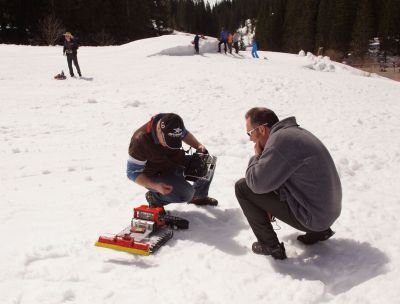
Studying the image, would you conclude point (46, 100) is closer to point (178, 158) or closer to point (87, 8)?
point (178, 158)

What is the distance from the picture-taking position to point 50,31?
34.0 metres

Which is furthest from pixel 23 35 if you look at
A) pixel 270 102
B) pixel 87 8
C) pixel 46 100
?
pixel 270 102

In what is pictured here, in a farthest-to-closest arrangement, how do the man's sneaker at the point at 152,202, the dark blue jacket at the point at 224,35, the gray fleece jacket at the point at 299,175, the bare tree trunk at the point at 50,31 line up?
the bare tree trunk at the point at 50,31, the dark blue jacket at the point at 224,35, the man's sneaker at the point at 152,202, the gray fleece jacket at the point at 299,175

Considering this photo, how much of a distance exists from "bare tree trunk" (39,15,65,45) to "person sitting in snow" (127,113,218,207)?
3327 centimetres

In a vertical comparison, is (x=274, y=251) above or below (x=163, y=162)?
below

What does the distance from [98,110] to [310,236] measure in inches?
345

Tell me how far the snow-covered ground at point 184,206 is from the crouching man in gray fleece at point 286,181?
19.7 inches

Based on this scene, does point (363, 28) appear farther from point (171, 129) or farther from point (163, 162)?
point (171, 129)

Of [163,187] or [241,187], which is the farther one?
[163,187]

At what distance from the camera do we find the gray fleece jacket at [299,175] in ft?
10.8

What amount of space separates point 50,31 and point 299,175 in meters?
35.3

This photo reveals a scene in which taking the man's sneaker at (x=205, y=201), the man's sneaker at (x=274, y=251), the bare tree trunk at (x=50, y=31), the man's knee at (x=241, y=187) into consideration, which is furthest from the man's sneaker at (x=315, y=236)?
the bare tree trunk at (x=50, y=31)

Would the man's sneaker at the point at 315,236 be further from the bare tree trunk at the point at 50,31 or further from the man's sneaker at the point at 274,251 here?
the bare tree trunk at the point at 50,31

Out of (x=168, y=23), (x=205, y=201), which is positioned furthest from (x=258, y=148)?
(x=168, y=23)
